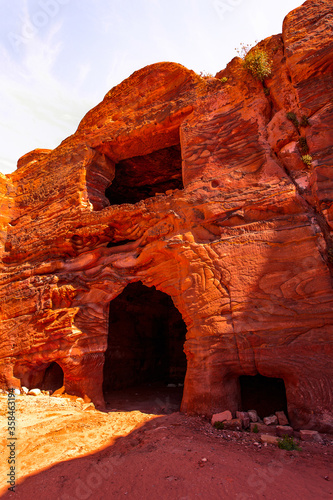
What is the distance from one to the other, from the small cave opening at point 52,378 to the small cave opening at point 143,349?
1583 mm

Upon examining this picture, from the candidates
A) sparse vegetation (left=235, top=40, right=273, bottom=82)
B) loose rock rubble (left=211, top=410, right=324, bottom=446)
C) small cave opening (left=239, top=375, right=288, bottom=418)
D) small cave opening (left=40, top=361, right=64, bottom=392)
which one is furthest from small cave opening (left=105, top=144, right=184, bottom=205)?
loose rock rubble (left=211, top=410, right=324, bottom=446)

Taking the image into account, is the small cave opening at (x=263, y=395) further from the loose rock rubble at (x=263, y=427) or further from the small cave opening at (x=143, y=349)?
the small cave opening at (x=143, y=349)

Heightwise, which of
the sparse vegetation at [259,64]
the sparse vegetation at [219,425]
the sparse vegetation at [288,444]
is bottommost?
the sparse vegetation at [219,425]

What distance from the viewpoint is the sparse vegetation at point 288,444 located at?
3.93 meters

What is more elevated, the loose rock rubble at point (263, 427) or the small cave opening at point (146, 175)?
the small cave opening at point (146, 175)

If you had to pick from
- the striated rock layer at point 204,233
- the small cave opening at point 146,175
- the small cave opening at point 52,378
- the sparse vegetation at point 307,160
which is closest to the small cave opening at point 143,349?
the small cave opening at point 52,378

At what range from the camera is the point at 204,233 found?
22.2 feet

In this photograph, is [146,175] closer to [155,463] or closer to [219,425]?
[219,425]

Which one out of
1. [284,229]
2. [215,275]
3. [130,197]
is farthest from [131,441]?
[130,197]

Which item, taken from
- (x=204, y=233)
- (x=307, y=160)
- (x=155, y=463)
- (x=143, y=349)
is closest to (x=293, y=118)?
(x=307, y=160)

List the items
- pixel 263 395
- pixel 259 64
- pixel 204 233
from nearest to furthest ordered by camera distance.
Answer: pixel 263 395 < pixel 204 233 < pixel 259 64

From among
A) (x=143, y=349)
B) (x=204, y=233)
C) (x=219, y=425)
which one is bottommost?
(x=219, y=425)

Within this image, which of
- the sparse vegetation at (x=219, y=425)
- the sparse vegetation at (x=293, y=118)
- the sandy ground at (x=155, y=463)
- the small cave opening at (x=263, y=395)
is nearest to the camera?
the sandy ground at (x=155, y=463)

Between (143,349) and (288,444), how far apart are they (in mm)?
8252
